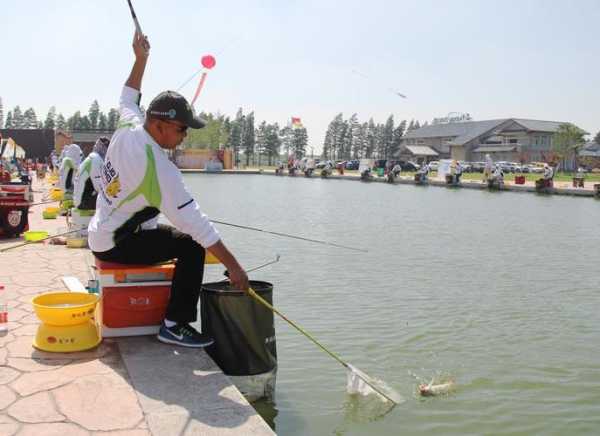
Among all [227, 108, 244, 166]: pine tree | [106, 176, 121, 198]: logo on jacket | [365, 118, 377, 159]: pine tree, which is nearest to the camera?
[106, 176, 121, 198]: logo on jacket

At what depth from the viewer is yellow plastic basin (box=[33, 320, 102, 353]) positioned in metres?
3.21

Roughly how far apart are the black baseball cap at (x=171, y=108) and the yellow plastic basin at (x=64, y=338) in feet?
4.12

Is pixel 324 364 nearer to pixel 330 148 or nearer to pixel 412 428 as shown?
pixel 412 428

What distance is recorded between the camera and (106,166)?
3229mm

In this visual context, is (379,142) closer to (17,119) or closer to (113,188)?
(17,119)

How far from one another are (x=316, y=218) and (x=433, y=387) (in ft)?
38.2

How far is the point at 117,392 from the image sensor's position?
2727 millimetres

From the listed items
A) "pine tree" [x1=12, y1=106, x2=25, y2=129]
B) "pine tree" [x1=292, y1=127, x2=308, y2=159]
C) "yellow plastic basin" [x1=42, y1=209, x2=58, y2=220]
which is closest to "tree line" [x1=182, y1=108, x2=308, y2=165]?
"pine tree" [x1=292, y1=127, x2=308, y2=159]

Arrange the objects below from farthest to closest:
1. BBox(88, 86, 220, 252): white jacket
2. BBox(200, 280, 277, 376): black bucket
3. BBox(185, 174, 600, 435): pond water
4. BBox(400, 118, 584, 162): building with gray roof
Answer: BBox(400, 118, 584, 162): building with gray roof < BBox(185, 174, 600, 435): pond water < BBox(200, 280, 277, 376): black bucket < BBox(88, 86, 220, 252): white jacket

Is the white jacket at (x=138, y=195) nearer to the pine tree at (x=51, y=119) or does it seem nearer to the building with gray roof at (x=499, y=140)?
the building with gray roof at (x=499, y=140)

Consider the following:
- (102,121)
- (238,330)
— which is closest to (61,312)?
(238,330)

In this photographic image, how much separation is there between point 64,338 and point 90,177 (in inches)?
157

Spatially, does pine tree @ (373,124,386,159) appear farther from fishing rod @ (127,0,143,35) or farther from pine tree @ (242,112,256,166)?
fishing rod @ (127,0,143,35)

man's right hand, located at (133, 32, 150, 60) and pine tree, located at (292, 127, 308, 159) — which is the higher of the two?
pine tree, located at (292, 127, 308, 159)
